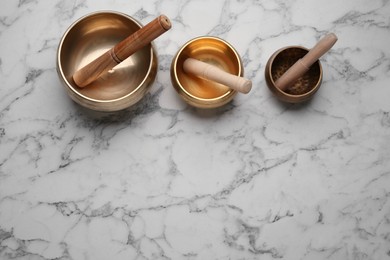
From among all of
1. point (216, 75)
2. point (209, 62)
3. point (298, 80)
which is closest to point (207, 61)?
point (209, 62)

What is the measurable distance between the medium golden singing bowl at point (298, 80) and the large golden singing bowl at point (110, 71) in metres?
0.37

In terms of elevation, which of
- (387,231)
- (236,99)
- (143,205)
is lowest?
(387,231)

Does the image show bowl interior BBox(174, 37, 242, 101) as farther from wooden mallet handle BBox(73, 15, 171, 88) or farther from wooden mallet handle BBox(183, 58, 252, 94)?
wooden mallet handle BBox(73, 15, 171, 88)

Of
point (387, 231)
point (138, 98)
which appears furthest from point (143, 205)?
point (387, 231)

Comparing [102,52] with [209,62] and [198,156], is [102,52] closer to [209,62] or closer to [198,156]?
[209,62]

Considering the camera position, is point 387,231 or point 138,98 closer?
point 138,98

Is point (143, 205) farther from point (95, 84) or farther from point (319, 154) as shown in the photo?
point (319, 154)

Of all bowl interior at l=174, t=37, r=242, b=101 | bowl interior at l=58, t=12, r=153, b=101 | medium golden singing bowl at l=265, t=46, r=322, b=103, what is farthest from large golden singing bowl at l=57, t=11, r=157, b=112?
medium golden singing bowl at l=265, t=46, r=322, b=103

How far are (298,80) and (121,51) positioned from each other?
23.3 inches

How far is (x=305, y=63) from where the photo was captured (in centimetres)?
162

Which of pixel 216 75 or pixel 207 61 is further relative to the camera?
pixel 207 61

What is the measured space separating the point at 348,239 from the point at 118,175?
769 millimetres

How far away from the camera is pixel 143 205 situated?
5.58 feet

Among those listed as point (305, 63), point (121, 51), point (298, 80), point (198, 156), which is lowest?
point (198, 156)
